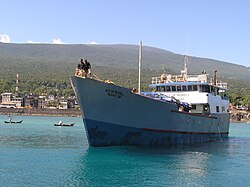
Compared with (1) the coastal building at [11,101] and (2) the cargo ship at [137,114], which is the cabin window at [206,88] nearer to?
(2) the cargo ship at [137,114]

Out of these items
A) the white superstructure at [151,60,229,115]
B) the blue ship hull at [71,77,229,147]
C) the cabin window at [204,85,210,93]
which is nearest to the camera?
the blue ship hull at [71,77,229,147]

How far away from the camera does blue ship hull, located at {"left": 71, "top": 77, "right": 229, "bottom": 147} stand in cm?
2862

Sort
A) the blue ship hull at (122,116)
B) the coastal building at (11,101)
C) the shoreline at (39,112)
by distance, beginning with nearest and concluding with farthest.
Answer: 1. the blue ship hull at (122,116)
2. the shoreline at (39,112)
3. the coastal building at (11,101)

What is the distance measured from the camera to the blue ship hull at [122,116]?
93.9ft

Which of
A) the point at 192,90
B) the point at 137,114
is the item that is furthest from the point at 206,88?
the point at 137,114

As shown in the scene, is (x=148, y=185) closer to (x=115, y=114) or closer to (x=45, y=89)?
(x=115, y=114)

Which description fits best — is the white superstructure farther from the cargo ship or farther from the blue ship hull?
the blue ship hull

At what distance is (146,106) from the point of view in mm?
30297

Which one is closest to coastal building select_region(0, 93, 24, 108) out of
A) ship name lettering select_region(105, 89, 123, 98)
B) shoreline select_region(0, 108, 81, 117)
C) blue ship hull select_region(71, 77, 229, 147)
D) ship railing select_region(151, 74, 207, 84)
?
shoreline select_region(0, 108, 81, 117)

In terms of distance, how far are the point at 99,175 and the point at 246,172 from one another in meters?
9.51

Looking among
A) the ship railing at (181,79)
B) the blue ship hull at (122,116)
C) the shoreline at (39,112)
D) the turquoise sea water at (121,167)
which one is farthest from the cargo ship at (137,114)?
the shoreline at (39,112)

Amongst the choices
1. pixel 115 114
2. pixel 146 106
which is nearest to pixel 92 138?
pixel 115 114

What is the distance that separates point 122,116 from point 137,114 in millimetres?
1216

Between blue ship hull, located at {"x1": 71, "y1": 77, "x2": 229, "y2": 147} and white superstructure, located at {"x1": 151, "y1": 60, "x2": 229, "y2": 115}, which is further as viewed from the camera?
white superstructure, located at {"x1": 151, "y1": 60, "x2": 229, "y2": 115}
